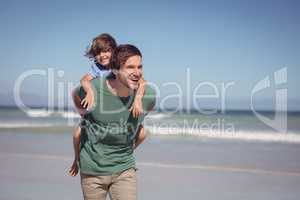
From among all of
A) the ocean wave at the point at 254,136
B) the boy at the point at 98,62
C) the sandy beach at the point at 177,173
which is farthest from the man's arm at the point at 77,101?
the ocean wave at the point at 254,136

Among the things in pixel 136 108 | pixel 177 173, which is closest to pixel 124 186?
pixel 136 108

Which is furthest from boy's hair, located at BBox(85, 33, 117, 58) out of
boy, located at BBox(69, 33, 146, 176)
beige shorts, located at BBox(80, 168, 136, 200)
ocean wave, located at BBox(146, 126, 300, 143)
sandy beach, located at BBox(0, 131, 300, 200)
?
ocean wave, located at BBox(146, 126, 300, 143)

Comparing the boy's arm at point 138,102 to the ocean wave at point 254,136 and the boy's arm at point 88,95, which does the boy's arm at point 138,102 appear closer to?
the boy's arm at point 88,95

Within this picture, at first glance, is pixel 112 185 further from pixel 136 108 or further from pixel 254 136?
pixel 254 136

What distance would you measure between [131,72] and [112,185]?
1.80 feet

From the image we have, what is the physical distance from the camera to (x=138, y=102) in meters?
2.30

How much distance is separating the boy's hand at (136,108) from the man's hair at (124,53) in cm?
18

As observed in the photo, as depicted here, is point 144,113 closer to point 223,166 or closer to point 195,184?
point 195,184

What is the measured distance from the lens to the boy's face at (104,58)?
2.57 m

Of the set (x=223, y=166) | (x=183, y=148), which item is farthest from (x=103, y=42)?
(x=183, y=148)

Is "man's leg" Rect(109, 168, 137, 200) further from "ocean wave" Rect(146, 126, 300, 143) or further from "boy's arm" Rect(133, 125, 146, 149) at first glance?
"ocean wave" Rect(146, 126, 300, 143)

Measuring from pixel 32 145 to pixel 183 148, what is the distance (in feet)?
9.28

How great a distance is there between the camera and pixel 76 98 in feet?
8.12

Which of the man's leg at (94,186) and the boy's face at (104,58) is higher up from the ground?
the boy's face at (104,58)
